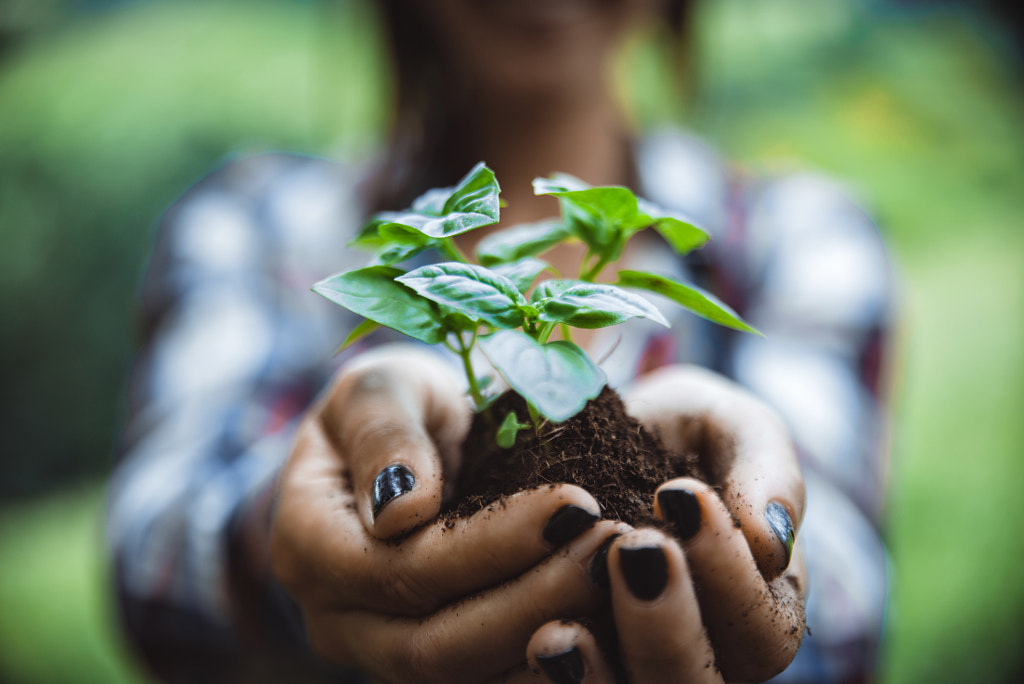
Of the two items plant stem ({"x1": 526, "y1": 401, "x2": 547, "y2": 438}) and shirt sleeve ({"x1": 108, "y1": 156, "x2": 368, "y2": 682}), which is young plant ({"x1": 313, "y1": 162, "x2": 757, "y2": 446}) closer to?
plant stem ({"x1": 526, "y1": 401, "x2": 547, "y2": 438})

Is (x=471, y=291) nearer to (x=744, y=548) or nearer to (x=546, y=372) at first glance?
(x=546, y=372)

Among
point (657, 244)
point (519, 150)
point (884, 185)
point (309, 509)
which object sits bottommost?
point (884, 185)

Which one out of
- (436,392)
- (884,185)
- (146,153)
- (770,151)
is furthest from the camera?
(146,153)

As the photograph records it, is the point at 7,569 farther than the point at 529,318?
Yes

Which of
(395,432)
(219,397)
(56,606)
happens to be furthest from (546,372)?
(56,606)

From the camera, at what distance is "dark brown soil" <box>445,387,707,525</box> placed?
52cm

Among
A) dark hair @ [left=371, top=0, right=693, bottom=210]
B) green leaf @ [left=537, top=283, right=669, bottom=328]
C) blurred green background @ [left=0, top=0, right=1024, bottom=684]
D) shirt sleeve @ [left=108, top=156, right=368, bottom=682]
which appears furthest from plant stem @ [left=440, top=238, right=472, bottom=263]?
blurred green background @ [left=0, top=0, right=1024, bottom=684]

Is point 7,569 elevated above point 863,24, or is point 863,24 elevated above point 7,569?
point 863,24

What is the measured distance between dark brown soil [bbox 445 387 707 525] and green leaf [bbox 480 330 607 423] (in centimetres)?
12

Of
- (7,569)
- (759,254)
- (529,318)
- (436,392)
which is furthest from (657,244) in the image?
(7,569)

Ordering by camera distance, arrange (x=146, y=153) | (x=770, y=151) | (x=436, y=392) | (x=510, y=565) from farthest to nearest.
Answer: (x=146, y=153)
(x=770, y=151)
(x=436, y=392)
(x=510, y=565)

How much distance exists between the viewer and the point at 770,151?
244 cm

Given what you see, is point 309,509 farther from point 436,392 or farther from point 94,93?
point 94,93

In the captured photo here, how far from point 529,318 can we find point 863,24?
2.54m
